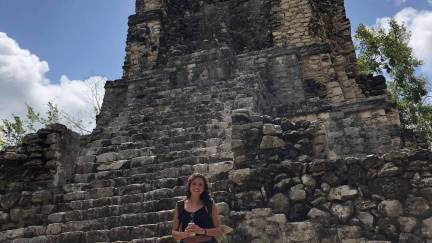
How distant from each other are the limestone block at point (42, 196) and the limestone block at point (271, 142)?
3397mm

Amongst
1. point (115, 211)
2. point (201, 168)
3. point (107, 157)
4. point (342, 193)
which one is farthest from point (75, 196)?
point (342, 193)

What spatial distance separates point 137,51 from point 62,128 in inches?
252

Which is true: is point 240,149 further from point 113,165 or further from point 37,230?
point 37,230

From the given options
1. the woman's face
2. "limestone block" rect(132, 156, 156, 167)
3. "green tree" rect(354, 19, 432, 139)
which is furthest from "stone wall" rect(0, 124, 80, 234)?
"green tree" rect(354, 19, 432, 139)

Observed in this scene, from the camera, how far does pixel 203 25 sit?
41.3 ft

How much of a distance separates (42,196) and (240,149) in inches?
126

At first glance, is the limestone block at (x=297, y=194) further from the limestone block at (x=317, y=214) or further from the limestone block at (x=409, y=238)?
the limestone block at (x=409, y=238)

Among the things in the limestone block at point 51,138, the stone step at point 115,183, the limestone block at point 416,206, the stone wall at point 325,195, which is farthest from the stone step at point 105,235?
the limestone block at point 416,206

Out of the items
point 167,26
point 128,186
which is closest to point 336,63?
point 167,26

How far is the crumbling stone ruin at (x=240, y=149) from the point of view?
373cm

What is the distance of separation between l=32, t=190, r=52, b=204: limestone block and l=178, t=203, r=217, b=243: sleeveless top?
3.36 m

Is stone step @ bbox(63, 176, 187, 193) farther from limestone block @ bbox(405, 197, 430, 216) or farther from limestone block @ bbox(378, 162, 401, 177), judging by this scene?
limestone block @ bbox(405, 197, 430, 216)

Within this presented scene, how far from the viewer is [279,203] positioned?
13.1 ft

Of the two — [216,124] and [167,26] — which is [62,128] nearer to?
[216,124]
